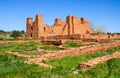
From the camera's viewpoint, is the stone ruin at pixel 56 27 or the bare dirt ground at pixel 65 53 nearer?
the bare dirt ground at pixel 65 53

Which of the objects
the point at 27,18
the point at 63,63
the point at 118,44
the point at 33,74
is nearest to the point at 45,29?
the point at 27,18

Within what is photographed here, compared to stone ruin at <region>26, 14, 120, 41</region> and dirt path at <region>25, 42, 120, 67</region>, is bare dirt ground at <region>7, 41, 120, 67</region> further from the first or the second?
stone ruin at <region>26, 14, 120, 41</region>

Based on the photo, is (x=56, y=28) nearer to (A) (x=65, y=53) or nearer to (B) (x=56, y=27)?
(B) (x=56, y=27)

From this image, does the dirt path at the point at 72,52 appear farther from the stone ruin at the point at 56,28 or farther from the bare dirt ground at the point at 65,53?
the stone ruin at the point at 56,28

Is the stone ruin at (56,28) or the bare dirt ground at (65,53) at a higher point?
the stone ruin at (56,28)

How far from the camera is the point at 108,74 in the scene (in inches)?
330

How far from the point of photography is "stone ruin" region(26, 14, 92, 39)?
158 ft

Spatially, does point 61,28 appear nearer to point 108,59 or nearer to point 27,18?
point 27,18

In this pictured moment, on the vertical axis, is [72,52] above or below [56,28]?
below

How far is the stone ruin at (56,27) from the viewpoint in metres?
48.1

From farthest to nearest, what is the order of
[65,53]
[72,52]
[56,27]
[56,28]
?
[56,27], [56,28], [72,52], [65,53]

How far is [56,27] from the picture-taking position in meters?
48.9

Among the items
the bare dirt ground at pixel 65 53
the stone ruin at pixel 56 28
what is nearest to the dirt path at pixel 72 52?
the bare dirt ground at pixel 65 53

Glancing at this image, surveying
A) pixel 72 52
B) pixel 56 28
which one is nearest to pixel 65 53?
pixel 72 52
